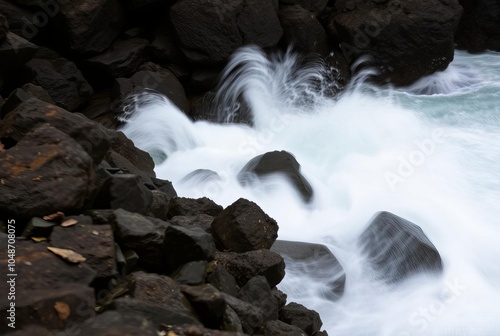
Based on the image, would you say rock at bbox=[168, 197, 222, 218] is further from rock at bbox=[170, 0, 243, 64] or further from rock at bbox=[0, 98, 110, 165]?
rock at bbox=[170, 0, 243, 64]

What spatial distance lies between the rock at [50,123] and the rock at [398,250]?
2.40 metres

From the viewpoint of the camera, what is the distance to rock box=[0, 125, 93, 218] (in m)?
2.92

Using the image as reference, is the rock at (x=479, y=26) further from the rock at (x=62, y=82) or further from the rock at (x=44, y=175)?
the rock at (x=44, y=175)

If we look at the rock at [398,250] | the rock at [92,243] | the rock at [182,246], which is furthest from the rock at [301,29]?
the rock at [92,243]

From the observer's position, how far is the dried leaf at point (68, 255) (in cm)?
266

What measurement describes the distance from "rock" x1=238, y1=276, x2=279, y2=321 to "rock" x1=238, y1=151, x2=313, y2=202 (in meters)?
2.30

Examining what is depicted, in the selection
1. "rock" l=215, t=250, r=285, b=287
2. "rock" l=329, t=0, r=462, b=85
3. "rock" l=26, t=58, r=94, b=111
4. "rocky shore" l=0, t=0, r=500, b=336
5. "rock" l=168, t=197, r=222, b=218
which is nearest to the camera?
"rocky shore" l=0, t=0, r=500, b=336

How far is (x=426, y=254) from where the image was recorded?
16.1ft

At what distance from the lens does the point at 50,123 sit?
3.41 meters

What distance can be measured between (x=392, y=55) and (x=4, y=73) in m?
5.45

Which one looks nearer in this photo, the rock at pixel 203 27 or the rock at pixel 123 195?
the rock at pixel 123 195

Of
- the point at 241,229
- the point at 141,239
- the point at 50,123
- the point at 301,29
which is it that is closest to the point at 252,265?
the point at 241,229

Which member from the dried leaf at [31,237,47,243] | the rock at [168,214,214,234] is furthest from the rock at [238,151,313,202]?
the dried leaf at [31,237,47,243]

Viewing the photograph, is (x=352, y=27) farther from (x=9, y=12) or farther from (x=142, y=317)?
(x=142, y=317)
